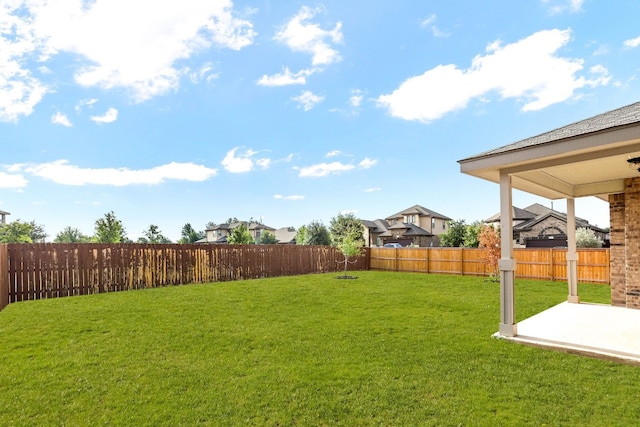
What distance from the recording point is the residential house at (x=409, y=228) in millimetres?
47875

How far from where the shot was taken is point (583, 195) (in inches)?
389

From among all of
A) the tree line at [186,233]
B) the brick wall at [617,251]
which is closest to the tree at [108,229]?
the tree line at [186,233]

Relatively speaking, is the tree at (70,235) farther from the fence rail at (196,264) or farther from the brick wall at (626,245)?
the brick wall at (626,245)

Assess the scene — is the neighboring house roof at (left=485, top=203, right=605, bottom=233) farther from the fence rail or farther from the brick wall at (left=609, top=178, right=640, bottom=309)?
the brick wall at (left=609, top=178, right=640, bottom=309)

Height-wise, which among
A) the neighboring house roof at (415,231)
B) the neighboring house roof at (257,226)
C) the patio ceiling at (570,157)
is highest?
the patio ceiling at (570,157)

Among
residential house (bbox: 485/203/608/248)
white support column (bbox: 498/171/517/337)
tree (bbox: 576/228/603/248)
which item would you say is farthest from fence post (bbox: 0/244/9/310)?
residential house (bbox: 485/203/608/248)

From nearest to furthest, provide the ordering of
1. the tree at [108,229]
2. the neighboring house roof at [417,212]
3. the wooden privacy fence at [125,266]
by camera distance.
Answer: the wooden privacy fence at [125,266] < the tree at [108,229] < the neighboring house roof at [417,212]

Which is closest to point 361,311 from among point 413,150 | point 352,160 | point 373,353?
point 373,353

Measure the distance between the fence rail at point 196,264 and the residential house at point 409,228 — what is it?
25.9 meters

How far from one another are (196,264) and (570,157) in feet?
49.0

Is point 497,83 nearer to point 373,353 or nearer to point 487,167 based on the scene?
point 487,167

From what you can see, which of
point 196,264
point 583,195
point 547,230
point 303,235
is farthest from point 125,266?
point 547,230

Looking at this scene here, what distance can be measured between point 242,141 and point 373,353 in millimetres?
32637

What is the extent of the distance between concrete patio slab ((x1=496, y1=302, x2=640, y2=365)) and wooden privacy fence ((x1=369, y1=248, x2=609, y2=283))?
725 centimetres
